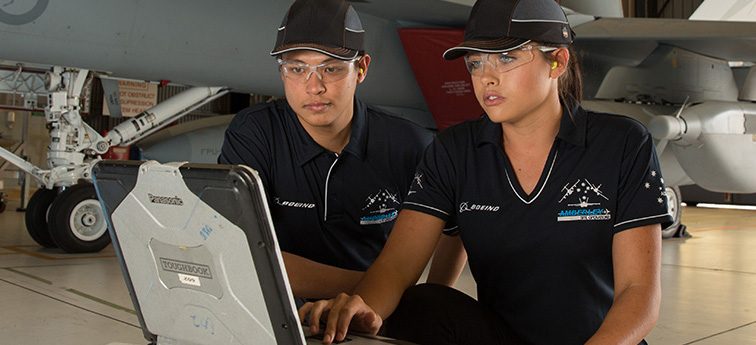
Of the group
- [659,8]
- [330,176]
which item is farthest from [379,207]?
[659,8]

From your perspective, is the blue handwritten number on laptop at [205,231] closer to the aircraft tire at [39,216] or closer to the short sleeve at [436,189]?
the short sleeve at [436,189]

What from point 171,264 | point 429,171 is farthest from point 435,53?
point 171,264

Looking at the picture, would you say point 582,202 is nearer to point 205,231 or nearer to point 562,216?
point 562,216

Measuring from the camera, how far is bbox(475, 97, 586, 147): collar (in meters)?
1.57

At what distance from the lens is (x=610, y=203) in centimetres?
151

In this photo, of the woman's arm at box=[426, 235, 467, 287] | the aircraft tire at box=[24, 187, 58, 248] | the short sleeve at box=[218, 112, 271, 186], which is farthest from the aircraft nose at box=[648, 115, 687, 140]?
the aircraft tire at box=[24, 187, 58, 248]

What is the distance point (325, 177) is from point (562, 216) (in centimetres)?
76

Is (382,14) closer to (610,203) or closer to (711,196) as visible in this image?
(610,203)

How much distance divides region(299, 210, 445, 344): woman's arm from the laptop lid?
0.30 metres

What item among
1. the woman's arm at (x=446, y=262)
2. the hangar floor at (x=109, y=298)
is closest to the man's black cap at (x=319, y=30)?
the woman's arm at (x=446, y=262)

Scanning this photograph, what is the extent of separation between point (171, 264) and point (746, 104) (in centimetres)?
681

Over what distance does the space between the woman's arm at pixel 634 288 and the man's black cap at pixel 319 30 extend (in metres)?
0.79

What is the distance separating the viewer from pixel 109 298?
3689 millimetres

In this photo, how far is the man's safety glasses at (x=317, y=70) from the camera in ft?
5.47
